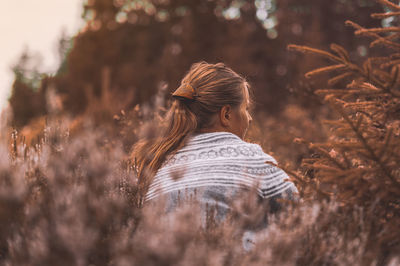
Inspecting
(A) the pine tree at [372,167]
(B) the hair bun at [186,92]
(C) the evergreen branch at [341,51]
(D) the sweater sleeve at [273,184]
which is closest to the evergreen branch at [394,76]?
(A) the pine tree at [372,167]

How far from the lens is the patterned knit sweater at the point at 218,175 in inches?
96.1

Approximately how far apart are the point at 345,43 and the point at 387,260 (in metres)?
15.8

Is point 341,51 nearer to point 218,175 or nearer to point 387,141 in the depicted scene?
point 387,141

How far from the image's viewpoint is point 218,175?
2486 mm

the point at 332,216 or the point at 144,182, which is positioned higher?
the point at 144,182

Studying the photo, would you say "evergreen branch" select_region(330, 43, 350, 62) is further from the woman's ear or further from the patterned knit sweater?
the woman's ear

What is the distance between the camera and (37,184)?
2305 millimetres

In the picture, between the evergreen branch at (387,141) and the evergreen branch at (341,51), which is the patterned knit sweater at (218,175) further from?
the evergreen branch at (341,51)

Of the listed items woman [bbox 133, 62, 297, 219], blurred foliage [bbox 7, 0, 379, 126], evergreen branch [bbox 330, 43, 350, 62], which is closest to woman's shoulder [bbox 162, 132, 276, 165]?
woman [bbox 133, 62, 297, 219]

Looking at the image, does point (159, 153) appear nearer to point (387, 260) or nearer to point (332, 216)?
point (332, 216)

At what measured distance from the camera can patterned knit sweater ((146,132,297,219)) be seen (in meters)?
2.44

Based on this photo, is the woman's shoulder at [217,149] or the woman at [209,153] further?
the woman's shoulder at [217,149]

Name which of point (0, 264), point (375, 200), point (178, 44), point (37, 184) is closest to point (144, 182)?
point (37, 184)

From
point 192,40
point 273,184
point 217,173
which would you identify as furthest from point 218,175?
point 192,40
